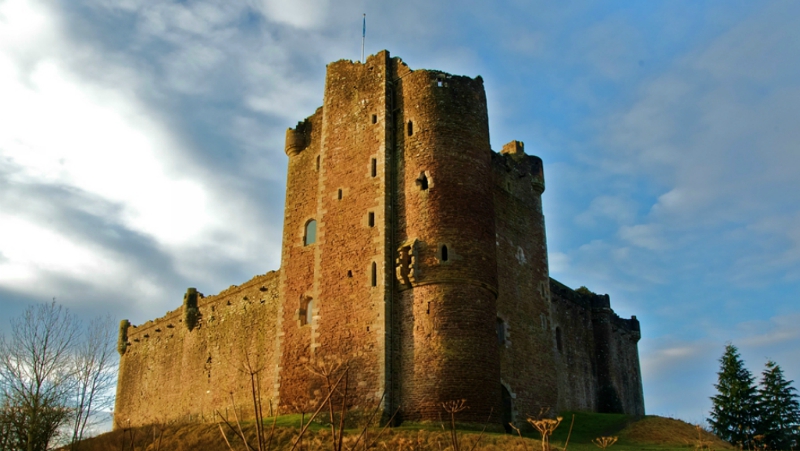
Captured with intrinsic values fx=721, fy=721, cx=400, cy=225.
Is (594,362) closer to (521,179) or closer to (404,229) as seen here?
(521,179)

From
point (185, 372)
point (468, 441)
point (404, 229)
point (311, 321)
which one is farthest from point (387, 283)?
point (185, 372)

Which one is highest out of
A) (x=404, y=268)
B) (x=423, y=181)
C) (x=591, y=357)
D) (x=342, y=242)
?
(x=423, y=181)

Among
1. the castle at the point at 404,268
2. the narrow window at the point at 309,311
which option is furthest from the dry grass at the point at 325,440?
the narrow window at the point at 309,311

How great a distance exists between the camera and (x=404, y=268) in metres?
22.8

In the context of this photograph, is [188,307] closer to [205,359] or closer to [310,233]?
[205,359]

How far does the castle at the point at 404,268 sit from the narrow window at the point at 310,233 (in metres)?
0.12

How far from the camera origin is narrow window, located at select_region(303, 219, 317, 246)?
2673 cm

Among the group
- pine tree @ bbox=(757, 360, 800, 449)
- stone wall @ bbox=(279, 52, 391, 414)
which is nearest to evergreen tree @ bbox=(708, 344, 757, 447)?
pine tree @ bbox=(757, 360, 800, 449)

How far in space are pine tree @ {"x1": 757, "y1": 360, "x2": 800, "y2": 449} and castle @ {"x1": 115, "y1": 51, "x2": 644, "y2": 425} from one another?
26.3 ft

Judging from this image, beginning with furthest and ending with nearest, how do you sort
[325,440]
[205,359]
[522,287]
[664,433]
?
[205,359] < [522,287] < [664,433] < [325,440]

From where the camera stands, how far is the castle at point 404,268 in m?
22.1

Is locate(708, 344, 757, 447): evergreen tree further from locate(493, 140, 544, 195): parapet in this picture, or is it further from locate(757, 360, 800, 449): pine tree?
locate(493, 140, 544, 195): parapet

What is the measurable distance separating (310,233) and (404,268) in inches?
218

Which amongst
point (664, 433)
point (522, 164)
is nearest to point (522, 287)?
point (522, 164)
